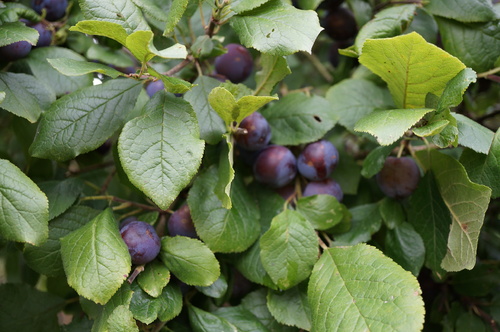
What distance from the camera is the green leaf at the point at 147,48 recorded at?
1.69 ft

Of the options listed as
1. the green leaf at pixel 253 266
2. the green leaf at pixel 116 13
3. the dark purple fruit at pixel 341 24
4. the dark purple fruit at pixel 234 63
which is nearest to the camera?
the green leaf at pixel 116 13

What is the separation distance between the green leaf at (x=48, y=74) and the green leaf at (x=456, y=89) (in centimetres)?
56

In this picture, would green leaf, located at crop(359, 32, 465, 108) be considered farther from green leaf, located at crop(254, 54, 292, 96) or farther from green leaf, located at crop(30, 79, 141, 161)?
green leaf, located at crop(30, 79, 141, 161)

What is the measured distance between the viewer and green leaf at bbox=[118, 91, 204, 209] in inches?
22.6

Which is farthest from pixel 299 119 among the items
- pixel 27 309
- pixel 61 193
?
pixel 27 309

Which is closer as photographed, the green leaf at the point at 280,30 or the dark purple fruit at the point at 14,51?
the green leaf at the point at 280,30

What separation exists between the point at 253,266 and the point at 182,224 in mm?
133

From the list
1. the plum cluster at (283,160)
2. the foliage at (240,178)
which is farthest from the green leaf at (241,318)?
the plum cluster at (283,160)

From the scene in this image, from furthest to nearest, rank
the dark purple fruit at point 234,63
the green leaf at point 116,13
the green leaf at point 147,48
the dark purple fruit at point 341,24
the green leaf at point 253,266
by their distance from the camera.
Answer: the dark purple fruit at point 341,24, the dark purple fruit at point 234,63, the green leaf at point 253,266, the green leaf at point 116,13, the green leaf at point 147,48

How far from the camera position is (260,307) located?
764 millimetres

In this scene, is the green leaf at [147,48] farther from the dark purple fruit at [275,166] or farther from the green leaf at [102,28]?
the dark purple fruit at [275,166]

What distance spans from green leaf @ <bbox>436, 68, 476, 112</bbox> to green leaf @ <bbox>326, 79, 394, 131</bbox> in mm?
195

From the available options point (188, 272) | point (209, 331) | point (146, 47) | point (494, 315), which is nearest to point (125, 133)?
point (146, 47)

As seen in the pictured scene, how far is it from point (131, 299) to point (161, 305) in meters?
0.04
